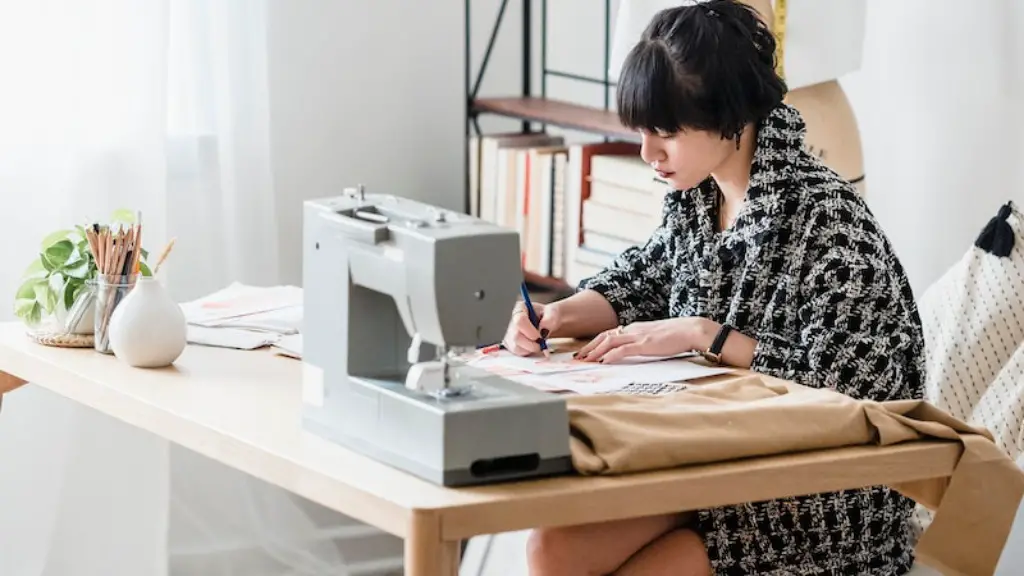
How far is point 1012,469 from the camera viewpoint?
5.95 ft

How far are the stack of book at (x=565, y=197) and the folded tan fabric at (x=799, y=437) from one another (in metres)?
1.19

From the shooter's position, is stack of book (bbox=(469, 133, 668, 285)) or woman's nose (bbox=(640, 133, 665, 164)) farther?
stack of book (bbox=(469, 133, 668, 285))

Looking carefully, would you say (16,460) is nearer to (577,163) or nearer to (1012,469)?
(577,163)

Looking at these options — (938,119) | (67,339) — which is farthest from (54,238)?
(938,119)

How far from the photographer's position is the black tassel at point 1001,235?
254cm

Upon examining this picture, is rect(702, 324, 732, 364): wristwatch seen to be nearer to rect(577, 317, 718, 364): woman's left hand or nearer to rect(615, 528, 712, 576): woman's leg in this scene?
rect(577, 317, 718, 364): woman's left hand

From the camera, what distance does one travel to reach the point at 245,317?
231 cm

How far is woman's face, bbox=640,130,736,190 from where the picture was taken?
2156mm

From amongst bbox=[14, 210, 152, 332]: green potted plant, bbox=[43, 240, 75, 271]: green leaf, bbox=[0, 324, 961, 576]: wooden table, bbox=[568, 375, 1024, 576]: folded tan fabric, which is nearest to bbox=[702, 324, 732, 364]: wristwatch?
bbox=[568, 375, 1024, 576]: folded tan fabric

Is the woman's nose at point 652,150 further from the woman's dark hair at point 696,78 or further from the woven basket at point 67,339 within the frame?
the woven basket at point 67,339

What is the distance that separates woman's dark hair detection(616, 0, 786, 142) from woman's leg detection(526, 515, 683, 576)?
1.75 feet

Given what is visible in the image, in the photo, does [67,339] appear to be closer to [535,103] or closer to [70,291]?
[70,291]

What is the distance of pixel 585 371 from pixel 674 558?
256 mm

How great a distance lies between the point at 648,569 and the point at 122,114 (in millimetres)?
1588
